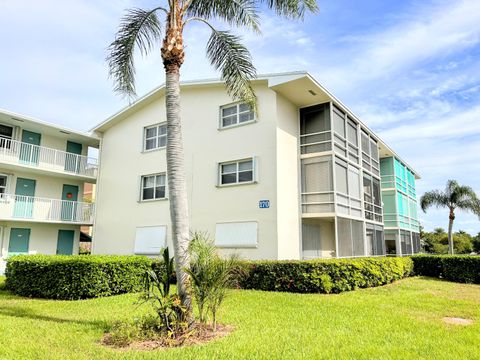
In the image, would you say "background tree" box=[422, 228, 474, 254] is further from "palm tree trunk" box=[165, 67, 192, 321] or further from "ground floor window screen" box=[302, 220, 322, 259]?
"palm tree trunk" box=[165, 67, 192, 321]

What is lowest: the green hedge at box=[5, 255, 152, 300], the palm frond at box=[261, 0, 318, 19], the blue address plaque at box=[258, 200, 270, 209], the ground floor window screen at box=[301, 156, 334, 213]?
the green hedge at box=[5, 255, 152, 300]

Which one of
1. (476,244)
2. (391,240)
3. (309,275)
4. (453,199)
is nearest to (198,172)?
(309,275)

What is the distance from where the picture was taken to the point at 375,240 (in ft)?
68.2

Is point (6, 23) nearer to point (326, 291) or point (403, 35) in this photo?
point (403, 35)

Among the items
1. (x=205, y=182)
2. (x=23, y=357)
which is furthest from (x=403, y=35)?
(x=23, y=357)

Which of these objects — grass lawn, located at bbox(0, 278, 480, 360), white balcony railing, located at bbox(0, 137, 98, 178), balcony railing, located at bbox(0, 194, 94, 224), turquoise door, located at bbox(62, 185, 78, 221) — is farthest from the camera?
turquoise door, located at bbox(62, 185, 78, 221)

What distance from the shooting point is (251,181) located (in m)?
16.3

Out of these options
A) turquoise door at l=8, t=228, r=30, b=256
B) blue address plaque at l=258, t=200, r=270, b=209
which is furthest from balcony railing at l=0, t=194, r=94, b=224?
blue address plaque at l=258, t=200, r=270, b=209

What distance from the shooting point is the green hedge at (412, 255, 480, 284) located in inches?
658

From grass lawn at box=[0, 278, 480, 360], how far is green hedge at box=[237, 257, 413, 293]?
0.68 metres

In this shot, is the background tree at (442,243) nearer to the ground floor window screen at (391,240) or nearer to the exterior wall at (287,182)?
the ground floor window screen at (391,240)

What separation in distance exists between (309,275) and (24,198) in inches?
657

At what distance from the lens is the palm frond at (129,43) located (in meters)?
10.3

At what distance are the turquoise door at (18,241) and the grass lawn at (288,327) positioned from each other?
30.5 ft
